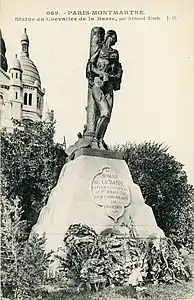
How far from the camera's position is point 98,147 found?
97 cm

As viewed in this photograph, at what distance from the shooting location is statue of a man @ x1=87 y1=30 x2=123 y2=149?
97 centimetres

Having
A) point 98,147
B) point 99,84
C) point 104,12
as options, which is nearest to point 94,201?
point 98,147

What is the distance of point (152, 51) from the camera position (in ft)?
3.23

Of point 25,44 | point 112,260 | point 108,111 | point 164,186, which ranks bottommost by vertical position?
point 112,260

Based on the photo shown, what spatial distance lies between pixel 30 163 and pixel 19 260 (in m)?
0.16

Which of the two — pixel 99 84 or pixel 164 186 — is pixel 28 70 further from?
pixel 164 186

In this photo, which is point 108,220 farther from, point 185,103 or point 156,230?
→ point 185,103

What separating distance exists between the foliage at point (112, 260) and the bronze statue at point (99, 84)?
5.6 inches

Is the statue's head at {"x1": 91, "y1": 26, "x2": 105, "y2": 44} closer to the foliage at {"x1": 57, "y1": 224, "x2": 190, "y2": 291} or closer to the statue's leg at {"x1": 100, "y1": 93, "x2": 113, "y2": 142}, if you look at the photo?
the statue's leg at {"x1": 100, "y1": 93, "x2": 113, "y2": 142}

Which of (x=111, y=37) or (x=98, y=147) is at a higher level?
(x=111, y=37)

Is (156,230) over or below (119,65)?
below

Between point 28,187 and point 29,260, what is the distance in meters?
0.12

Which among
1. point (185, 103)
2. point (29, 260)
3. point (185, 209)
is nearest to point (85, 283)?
point (29, 260)

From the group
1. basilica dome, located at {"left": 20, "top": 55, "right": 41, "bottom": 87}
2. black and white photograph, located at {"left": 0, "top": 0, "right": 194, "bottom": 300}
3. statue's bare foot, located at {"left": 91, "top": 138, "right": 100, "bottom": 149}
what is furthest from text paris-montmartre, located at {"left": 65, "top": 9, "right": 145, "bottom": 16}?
statue's bare foot, located at {"left": 91, "top": 138, "right": 100, "bottom": 149}
